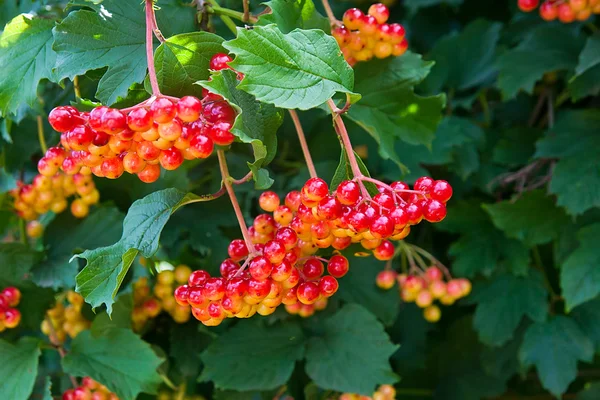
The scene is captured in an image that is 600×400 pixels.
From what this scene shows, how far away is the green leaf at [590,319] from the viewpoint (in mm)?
1612

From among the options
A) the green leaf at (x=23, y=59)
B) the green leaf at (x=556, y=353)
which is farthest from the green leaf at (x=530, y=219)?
the green leaf at (x=23, y=59)

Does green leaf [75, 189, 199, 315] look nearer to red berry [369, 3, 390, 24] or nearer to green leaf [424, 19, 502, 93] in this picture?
red berry [369, 3, 390, 24]

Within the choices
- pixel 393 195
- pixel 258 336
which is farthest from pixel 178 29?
pixel 258 336

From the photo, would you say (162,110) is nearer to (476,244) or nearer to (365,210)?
(365,210)

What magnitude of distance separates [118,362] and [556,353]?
108cm

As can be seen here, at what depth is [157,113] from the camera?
694 mm

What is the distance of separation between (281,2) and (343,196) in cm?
35

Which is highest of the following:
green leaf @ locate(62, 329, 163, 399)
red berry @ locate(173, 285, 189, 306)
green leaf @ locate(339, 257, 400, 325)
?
red berry @ locate(173, 285, 189, 306)

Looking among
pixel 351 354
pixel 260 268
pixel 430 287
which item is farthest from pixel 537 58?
pixel 260 268

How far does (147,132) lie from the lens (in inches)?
27.8

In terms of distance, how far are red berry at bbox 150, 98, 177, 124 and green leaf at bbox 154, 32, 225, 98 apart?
0.43ft

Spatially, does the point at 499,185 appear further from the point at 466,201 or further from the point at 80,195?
the point at 80,195

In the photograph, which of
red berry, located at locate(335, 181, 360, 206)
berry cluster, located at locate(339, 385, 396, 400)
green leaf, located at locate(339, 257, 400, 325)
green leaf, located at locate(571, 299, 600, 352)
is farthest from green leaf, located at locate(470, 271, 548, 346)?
red berry, located at locate(335, 181, 360, 206)

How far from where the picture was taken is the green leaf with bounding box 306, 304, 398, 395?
1283 mm
